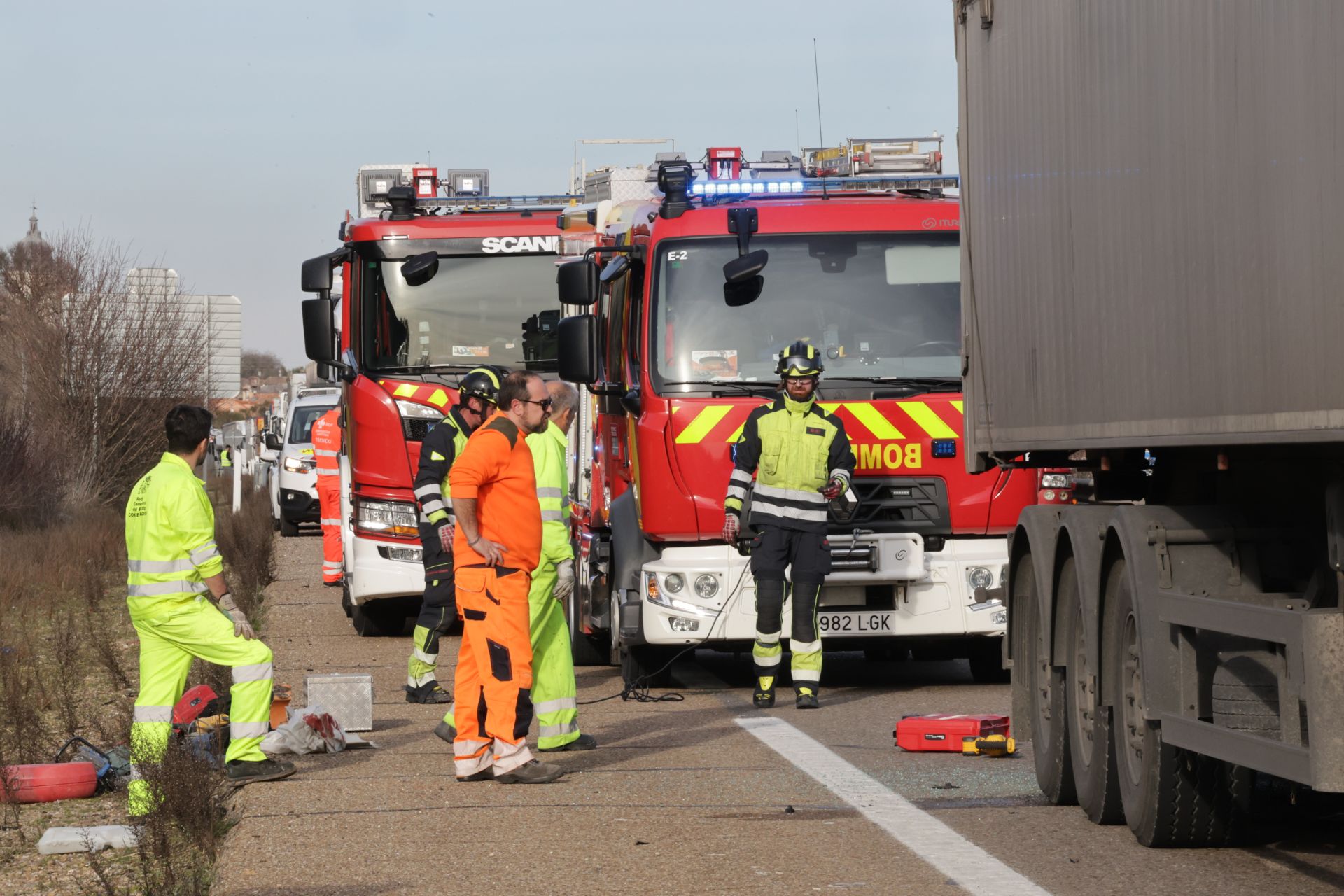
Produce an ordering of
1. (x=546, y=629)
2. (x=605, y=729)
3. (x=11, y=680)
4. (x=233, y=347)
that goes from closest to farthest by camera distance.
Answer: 1. (x=546, y=629)
2. (x=605, y=729)
3. (x=11, y=680)
4. (x=233, y=347)

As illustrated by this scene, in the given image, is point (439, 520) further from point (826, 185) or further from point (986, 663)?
point (986, 663)

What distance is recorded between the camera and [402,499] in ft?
50.8

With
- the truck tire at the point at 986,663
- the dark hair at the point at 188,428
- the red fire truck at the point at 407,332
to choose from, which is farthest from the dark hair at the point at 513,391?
the red fire truck at the point at 407,332

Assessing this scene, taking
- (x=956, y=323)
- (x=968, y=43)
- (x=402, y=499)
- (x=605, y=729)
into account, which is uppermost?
(x=968, y=43)

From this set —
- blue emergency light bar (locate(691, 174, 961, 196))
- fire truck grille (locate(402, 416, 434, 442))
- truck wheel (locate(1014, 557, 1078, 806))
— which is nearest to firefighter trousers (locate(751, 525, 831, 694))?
blue emergency light bar (locate(691, 174, 961, 196))

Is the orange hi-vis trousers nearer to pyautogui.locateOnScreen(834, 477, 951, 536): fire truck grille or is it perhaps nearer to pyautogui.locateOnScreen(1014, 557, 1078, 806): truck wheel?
pyautogui.locateOnScreen(1014, 557, 1078, 806): truck wheel

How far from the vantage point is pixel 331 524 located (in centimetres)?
2009

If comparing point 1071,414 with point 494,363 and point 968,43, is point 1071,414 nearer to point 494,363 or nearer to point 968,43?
point 968,43

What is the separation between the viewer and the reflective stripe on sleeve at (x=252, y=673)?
8750mm

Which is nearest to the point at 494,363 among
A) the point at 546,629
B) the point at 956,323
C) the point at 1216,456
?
the point at 956,323

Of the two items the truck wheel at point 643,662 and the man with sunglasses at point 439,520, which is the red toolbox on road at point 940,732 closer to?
the man with sunglasses at point 439,520

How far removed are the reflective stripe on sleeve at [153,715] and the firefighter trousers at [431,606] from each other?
321 centimetres

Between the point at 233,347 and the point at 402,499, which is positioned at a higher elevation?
the point at 233,347

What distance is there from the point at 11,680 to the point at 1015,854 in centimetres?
731
